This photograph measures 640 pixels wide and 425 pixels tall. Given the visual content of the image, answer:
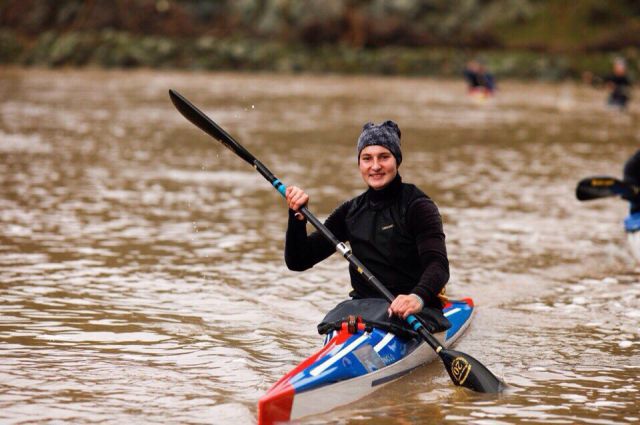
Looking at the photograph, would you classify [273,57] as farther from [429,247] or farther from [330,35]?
[429,247]

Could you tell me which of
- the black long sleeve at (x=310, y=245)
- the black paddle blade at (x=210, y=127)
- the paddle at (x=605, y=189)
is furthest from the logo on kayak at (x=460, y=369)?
the paddle at (x=605, y=189)

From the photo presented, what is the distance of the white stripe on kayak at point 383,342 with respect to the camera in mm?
5863

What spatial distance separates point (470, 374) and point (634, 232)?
14.6 feet

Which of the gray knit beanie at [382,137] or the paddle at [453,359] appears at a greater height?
the gray knit beanie at [382,137]

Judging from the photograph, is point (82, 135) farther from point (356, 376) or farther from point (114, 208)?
point (356, 376)

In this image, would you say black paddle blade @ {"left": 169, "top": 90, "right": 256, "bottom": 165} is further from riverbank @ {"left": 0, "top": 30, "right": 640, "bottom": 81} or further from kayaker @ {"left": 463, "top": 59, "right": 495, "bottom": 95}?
riverbank @ {"left": 0, "top": 30, "right": 640, "bottom": 81}

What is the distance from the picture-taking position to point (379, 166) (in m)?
6.16

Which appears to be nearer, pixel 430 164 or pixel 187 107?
pixel 187 107

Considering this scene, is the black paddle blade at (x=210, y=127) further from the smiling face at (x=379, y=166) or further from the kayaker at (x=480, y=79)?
the kayaker at (x=480, y=79)

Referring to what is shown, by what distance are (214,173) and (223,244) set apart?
5435 millimetres

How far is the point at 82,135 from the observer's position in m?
20.6

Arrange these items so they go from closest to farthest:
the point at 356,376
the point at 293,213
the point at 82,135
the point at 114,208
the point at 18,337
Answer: the point at 356,376 → the point at 293,213 → the point at 18,337 → the point at 114,208 → the point at 82,135

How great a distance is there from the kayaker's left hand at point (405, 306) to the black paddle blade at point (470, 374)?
350mm

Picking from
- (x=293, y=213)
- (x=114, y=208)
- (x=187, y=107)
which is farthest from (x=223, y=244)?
(x=293, y=213)
